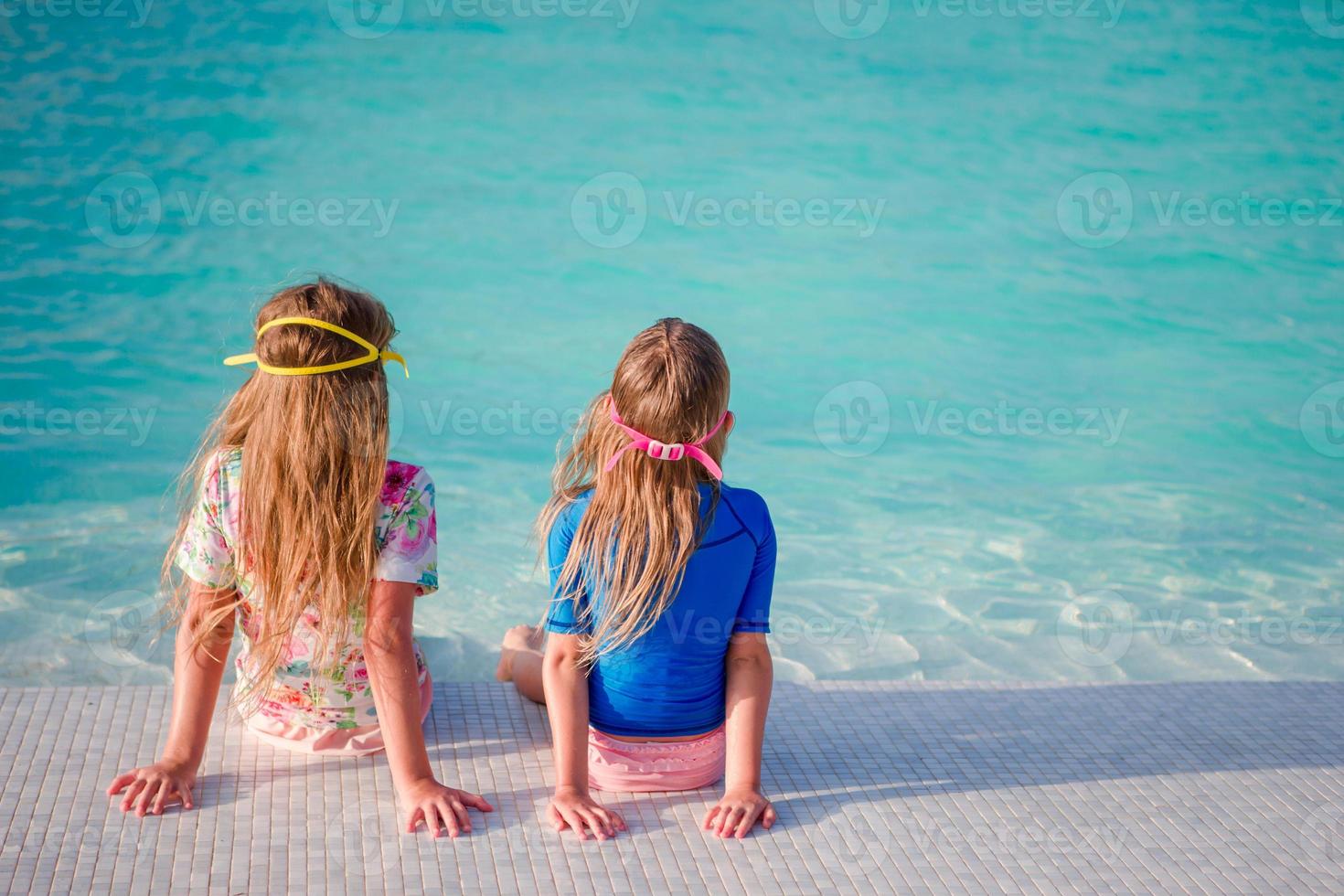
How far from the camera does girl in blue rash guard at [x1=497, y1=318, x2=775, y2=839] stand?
2477 millimetres

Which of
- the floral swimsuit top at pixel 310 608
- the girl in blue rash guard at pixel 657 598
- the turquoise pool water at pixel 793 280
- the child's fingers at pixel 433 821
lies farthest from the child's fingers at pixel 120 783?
the turquoise pool water at pixel 793 280

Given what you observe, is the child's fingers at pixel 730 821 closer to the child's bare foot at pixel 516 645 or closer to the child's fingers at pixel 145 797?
the child's bare foot at pixel 516 645

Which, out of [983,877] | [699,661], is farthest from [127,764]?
[983,877]

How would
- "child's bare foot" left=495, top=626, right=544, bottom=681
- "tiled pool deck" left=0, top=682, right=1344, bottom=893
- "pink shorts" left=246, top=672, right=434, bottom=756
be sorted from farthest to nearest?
"child's bare foot" left=495, top=626, right=544, bottom=681 → "pink shorts" left=246, top=672, right=434, bottom=756 → "tiled pool deck" left=0, top=682, right=1344, bottom=893

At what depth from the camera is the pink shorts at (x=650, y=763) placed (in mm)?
2684

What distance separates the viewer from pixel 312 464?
248 cm

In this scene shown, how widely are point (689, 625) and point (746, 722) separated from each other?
0.85 feet

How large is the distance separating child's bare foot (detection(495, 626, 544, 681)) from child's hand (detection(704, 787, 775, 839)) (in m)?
0.86

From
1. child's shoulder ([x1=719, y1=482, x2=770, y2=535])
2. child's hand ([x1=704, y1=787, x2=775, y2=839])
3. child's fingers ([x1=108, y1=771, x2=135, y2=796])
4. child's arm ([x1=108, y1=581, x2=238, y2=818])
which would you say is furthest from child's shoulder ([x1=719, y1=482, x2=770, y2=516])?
child's fingers ([x1=108, y1=771, x2=135, y2=796])

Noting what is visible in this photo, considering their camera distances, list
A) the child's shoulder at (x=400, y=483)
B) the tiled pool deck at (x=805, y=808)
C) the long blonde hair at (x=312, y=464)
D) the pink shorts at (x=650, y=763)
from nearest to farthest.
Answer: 1. the tiled pool deck at (x=805, y=808)
2. the long blonde hair at (x=312, y=464)
3. the child's shoulder at (x=400, y=483)
4. the pink shorts at (x=650, y=763)

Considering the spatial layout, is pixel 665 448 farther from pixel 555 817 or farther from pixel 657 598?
pixel 555 817

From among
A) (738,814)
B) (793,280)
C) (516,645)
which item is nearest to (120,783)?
(516,645)

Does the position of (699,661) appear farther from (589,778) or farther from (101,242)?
(101,242)

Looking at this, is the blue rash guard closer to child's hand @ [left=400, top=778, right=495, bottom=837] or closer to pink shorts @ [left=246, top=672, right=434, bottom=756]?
child's hand @ [left=400, top=778, right=495, bottom=837]
